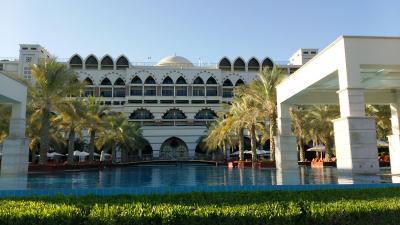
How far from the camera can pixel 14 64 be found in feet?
228

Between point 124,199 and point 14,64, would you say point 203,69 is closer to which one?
point 14,64

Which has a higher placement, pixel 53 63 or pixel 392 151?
pixel 53 63

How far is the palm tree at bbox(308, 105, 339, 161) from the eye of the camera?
33.8 m

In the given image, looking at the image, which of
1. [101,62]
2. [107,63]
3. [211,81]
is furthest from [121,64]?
[211,81]

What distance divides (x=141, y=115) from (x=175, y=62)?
13241 mm

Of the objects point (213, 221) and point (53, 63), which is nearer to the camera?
point (213, 221)

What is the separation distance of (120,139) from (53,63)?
20100 millimetres

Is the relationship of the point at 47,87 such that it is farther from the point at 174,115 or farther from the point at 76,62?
the point at 76,62

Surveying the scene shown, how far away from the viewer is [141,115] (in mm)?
68625

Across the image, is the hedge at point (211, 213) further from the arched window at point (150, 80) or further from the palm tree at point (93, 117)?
the arched window at point (150, 80)

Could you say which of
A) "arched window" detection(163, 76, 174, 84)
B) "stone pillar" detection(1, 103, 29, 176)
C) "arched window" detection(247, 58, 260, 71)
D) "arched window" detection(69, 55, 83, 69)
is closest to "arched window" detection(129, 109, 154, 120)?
"arched window" detection(163, 76, 174, 84)

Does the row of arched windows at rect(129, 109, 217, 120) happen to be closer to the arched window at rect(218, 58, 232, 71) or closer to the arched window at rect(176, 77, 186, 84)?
the arched window at rect(176, 77, 186, 84)

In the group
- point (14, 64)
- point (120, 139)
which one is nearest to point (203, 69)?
point (120, 139)

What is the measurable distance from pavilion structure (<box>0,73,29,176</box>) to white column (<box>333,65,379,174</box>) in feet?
50.4
